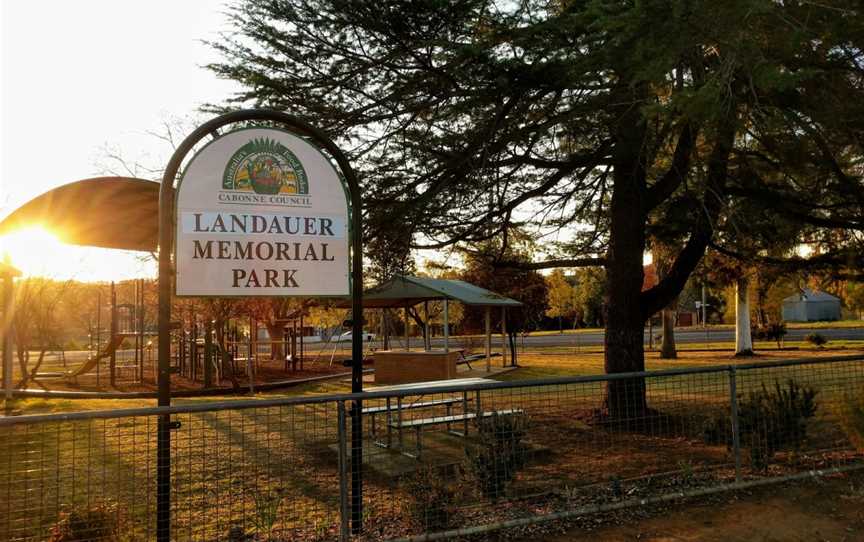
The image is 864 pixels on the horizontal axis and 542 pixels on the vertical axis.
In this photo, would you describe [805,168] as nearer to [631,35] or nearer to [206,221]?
[631,35]

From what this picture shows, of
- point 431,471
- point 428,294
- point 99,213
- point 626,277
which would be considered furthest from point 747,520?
point 428,294

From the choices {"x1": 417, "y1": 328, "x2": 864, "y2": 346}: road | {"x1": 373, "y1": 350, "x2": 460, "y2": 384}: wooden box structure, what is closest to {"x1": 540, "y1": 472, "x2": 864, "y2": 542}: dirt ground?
{"x1": 373, "y1": 350, "x2": 460, "y2": 384}: wooden box structure

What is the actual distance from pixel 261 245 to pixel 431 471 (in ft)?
7.21

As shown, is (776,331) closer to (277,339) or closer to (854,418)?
(277,339)

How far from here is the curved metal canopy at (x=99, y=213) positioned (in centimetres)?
663

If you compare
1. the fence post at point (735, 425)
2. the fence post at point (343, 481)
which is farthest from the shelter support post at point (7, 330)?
the fence post at point (735, 425)

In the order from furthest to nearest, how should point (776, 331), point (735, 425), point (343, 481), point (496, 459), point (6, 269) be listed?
1. point (776, 331)
2. point (6, 269)
3. point (735, 425)
4. point (496, 459)
5. point (343, 481)

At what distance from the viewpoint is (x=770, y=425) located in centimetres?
622

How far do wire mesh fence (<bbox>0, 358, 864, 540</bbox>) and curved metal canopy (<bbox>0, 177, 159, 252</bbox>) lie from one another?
2337mm

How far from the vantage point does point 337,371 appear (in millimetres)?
22906

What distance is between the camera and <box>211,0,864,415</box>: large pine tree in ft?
16.7

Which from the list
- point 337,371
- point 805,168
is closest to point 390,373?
point 337,371

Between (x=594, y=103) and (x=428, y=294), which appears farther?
(x=428, y=294)

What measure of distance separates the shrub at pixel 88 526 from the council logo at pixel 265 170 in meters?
2.40
